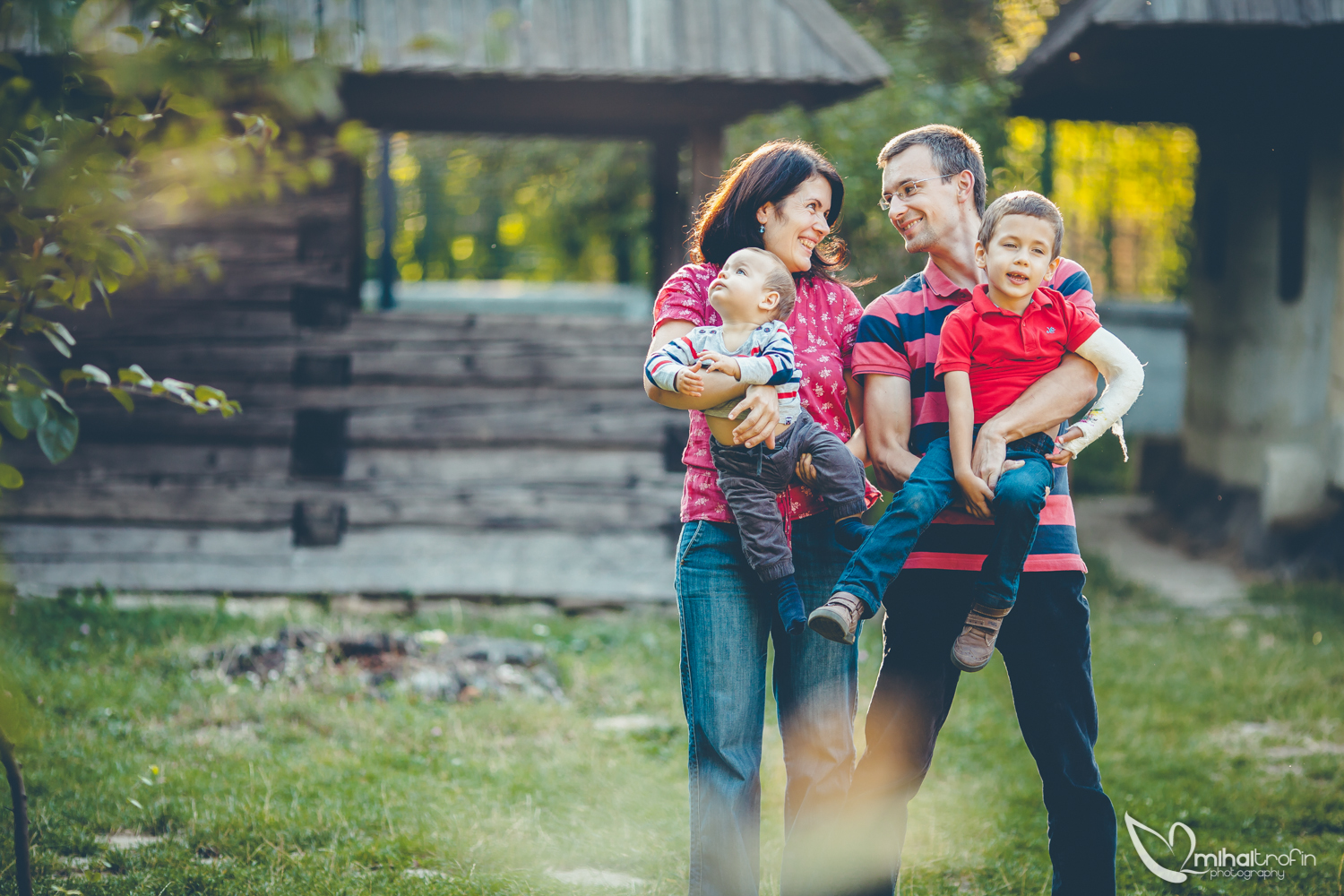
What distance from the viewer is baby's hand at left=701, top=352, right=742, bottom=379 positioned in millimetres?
2221

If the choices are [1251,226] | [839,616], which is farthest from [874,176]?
[839,616]

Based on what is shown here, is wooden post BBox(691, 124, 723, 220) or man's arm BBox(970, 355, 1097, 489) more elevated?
wooden post BBox(691, 124, 723, 220)

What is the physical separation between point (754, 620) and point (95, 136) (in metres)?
1.60

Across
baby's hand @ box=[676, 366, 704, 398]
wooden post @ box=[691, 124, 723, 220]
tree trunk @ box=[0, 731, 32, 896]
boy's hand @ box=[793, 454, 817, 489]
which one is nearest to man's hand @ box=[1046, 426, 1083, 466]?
boy's hand @ box=[793, 454, 817, 489]

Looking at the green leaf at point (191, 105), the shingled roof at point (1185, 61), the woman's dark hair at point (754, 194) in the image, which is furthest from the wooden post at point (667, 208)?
the green leaf at point (191, 105)

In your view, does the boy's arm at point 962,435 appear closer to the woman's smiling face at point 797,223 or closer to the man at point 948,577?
the man at point 948,577

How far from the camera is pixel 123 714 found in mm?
4238

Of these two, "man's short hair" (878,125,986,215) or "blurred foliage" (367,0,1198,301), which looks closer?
"man's short hair" (878,125,986,215)

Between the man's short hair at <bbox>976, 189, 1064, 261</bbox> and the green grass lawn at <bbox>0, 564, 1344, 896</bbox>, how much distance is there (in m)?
1.93

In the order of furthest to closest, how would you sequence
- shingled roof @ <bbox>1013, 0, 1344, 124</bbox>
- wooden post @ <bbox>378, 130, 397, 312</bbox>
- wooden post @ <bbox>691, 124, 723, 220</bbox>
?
wooden post @ <bbox>378, 130, 397, 312</bbox> → wooden post @ <bbox>691, 124, 723, 220</bbox> → shingled roof @ <bbox>1013, 0, 1344, 124</bbox>

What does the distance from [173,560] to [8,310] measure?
14.0 ft

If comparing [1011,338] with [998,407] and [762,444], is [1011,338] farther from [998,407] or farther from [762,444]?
[762,444]

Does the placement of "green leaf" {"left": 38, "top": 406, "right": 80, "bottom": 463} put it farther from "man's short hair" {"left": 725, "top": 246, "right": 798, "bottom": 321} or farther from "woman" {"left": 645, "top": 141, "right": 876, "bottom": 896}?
"man's short hair" {"left": 725, "top": 246, "right": 798, "bottom": 321}

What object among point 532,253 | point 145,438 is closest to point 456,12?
point 145,438
